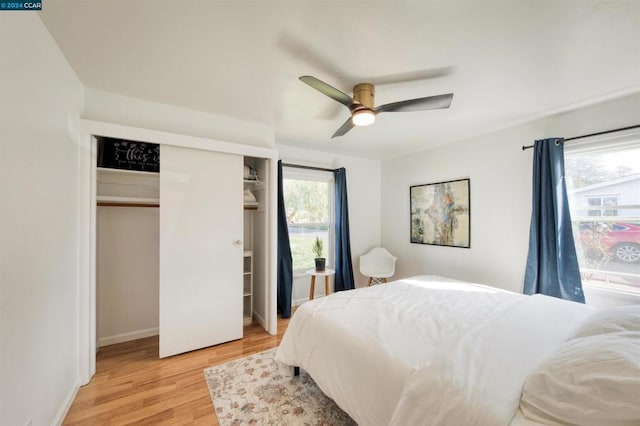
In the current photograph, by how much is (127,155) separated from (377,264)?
11.3ft

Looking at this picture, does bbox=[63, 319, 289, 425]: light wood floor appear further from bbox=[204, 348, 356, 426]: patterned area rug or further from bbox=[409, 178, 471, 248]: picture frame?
bbox=[409, 178, 471, 248]: picture frame

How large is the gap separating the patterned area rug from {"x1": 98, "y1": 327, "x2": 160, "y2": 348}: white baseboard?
3.45 ft

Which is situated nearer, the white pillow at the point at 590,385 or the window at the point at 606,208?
the white pillow at the point at 590,385

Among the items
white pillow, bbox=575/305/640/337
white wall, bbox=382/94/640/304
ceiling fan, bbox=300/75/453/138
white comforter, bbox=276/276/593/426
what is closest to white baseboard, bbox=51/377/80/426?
white comforter, bbox=276/276/593/426

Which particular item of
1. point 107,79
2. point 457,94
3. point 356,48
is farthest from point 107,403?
point 457,94

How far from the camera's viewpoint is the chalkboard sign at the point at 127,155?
2.35 metres

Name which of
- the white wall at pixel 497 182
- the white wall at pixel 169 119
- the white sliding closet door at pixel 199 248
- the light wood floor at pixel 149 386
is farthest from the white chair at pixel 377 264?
the white wall at pixel 169 119

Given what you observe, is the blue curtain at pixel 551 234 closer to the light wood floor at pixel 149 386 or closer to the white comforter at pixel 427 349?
the white comforter at pixel 427 349

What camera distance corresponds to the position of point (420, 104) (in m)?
1.83

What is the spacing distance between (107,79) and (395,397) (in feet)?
9.16

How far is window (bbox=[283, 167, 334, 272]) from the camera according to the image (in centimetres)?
368

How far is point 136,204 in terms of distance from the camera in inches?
95.0

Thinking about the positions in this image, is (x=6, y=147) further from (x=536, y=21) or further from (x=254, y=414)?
(x=536, y=21)

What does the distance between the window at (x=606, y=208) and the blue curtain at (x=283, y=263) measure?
3.02 m
